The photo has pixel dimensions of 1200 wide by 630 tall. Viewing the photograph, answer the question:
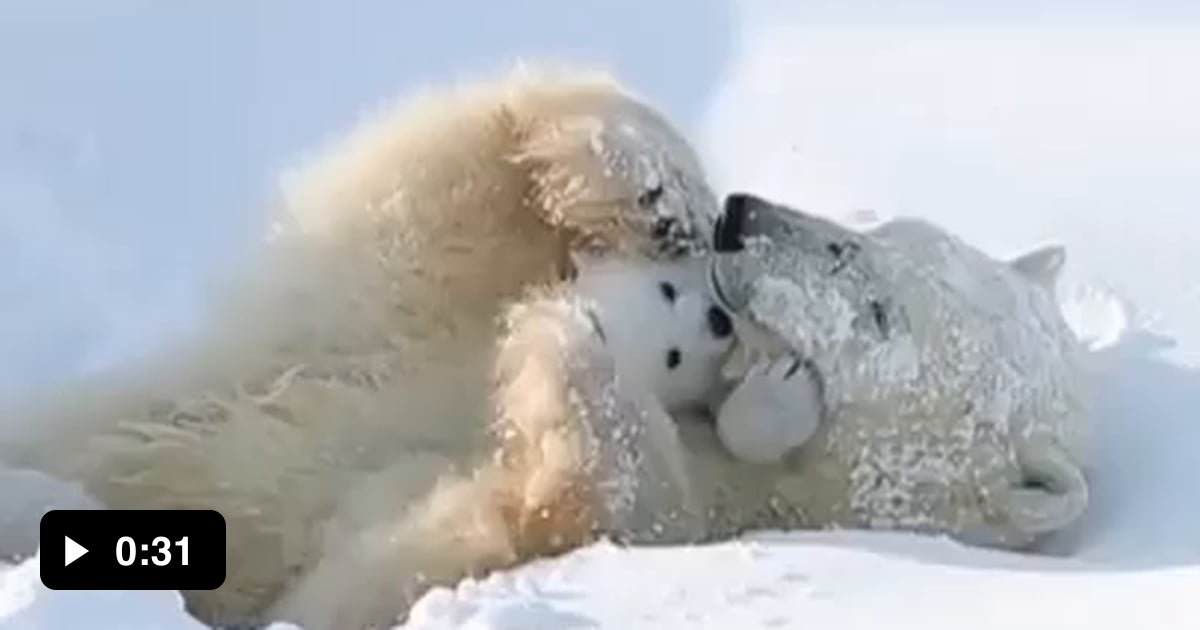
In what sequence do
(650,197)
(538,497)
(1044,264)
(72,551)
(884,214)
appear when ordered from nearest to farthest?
1. (72,551)
2. (538,497)
3. (650,197)
4. (1044,264)
5. (884,214)

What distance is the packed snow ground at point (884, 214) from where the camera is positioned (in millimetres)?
2521

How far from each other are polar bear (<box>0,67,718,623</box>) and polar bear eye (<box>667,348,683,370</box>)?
13 cm

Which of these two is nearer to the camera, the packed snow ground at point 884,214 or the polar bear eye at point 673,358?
the packed snow ground at point 884,214

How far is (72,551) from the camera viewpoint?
256 centimetres

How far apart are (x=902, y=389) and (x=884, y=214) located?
0.90 m

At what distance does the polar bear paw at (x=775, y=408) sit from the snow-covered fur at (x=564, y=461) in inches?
3.2

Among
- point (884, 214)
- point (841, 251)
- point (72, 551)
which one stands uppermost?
point (884, 214)

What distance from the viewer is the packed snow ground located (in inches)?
99.3

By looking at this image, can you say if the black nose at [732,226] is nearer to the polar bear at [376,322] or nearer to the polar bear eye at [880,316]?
the polar bear at [376,322]

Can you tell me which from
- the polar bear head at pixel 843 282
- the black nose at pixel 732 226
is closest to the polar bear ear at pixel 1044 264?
the polar bear head at pixel 843 282

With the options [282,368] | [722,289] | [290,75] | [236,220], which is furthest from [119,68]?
[722,289]

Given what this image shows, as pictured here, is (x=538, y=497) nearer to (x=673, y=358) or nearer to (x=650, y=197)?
(x=673, y=358)

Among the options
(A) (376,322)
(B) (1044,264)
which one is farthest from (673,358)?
(B) (1044,264)
